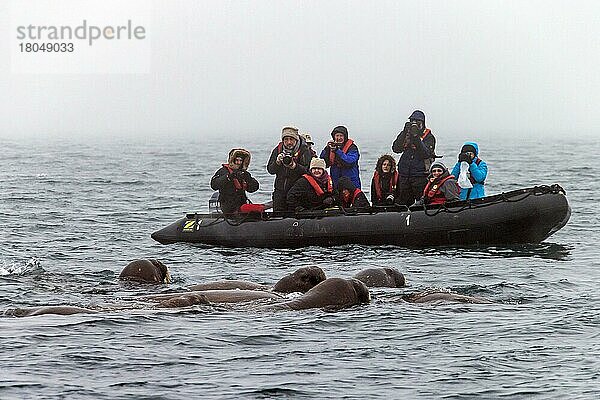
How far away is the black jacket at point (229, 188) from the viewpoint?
799 inches

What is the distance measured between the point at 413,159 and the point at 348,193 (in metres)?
1.32

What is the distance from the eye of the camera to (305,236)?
19.8m

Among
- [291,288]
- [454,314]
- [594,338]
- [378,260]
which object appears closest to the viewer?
[594,338]

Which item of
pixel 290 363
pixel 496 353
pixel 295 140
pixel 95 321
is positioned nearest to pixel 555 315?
pixel 496 353

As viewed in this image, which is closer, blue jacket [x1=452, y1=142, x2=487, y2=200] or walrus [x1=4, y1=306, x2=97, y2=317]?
walrus [x1=4, y1=306, x2=97, y2=317]

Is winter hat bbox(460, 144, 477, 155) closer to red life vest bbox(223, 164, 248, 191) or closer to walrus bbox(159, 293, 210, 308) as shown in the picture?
red life vest bbox(223, 164, 248, 191)

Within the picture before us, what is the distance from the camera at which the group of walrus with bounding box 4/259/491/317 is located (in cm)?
1259

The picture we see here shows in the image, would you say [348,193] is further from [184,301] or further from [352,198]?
[184,301]

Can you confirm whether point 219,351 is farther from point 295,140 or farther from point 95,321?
point 295,140

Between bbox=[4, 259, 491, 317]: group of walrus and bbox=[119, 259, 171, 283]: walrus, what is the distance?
1053 mm

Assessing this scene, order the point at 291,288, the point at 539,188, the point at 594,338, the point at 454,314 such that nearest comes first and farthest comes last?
the point at 594,338
the point at 454,314
the point at 291,288
the point at 539,188

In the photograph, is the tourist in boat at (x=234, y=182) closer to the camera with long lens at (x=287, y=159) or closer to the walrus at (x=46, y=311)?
the camera with long lens at (x=287, y=159)

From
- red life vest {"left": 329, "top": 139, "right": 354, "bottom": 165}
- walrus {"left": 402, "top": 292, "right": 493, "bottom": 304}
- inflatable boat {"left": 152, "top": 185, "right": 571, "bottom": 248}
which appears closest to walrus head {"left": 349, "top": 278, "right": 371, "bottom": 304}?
walrus {"left": 402, "top": 292, "right": 493, "bottom": 304}

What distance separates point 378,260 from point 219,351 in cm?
802
